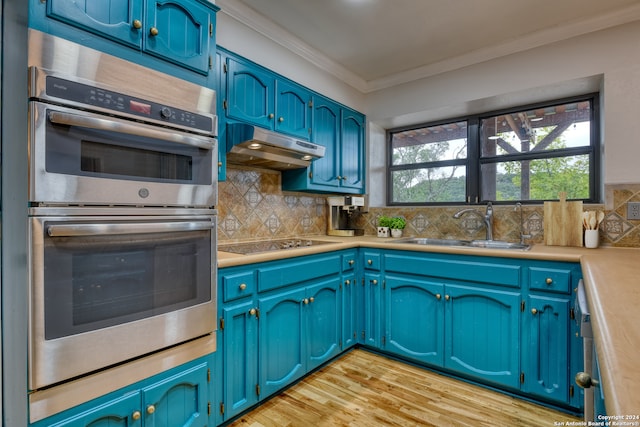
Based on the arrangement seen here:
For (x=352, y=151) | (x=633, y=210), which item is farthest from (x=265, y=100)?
(x=633, y=210)

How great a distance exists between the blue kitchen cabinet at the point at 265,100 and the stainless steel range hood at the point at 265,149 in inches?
6.6

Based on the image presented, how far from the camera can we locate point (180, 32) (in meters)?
1.42

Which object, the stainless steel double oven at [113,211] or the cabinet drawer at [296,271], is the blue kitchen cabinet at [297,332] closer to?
the cabinet drawer at [296,271]

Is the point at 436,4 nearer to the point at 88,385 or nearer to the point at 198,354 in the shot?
the point at 198,354

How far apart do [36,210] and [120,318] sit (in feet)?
1.50

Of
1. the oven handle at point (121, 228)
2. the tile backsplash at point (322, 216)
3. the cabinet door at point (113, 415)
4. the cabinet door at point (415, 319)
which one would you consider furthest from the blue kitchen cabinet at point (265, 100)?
the cabinet door at point (113, 415)

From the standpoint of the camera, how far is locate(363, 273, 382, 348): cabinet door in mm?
2486

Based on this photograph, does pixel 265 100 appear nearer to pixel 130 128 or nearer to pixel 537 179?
pixel 130 128

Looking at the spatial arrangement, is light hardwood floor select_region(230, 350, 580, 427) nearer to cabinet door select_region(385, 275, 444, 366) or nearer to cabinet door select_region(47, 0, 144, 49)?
cabinet door select_region(385, 275, 444, 366)

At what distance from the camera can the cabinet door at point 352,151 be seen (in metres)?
2.94

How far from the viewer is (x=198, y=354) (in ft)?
4.76

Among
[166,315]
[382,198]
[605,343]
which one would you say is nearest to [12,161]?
[166,315]

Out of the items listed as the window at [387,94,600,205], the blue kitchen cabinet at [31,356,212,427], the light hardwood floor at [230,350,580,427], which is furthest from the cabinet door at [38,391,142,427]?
the window at [387,94,600,205]

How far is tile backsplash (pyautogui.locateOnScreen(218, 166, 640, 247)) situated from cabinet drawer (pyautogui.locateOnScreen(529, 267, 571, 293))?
2.23 feet
